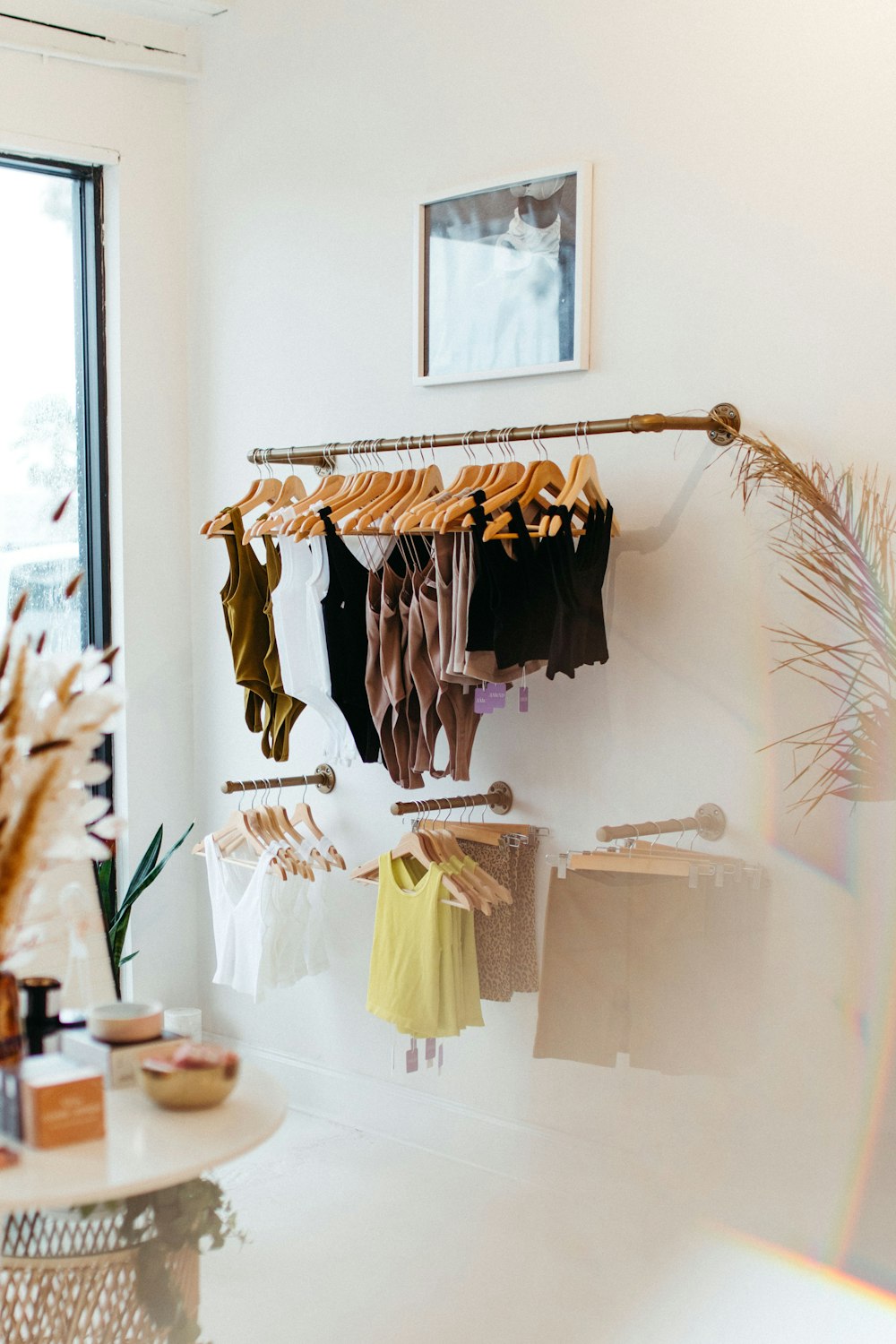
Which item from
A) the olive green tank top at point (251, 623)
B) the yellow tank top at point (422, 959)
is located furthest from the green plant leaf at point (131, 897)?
the yellow tank top at point (422, 959)

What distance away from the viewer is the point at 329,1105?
376 centimetres

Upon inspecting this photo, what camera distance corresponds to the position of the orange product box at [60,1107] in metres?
1.57

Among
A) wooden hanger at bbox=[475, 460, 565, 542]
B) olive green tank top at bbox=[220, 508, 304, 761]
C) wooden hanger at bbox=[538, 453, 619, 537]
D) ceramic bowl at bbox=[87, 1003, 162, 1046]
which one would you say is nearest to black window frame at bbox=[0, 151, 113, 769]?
olive green tank top at bbox=[220, 508, 304, 761]

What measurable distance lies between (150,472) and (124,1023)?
2.57 meters

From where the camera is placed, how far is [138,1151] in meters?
1.58

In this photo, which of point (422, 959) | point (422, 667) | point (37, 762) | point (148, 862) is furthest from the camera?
point (148, 862)

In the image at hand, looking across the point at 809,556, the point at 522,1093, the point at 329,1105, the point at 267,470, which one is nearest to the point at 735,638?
the point at 809,556

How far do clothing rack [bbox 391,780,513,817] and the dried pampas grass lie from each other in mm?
1674

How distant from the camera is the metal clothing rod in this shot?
9.05 feet

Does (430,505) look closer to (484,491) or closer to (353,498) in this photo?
(484,491)

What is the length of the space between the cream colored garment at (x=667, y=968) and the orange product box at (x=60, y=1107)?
5.00ft

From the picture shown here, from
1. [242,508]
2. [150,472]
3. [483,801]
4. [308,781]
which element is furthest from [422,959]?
[150,472]

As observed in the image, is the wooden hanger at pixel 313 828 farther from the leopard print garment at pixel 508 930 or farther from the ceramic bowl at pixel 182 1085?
the ceramic bowl at pixel 182 1085

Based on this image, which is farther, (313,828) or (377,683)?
(313,828)
